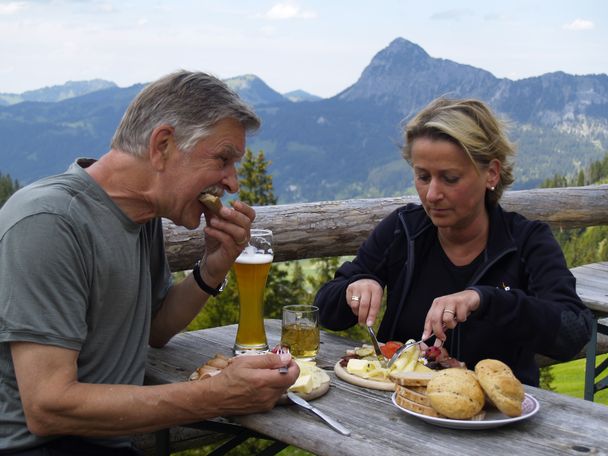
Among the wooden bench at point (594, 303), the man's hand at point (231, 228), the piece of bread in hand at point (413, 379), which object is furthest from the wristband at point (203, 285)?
the wooden bench at point (594, 303)

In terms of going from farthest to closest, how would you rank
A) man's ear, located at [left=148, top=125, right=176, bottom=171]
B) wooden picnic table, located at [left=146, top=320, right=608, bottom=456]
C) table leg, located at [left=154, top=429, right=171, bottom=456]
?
table leg, located at [left=154, top=429, right=171, bottom=456] < man's ear, located at [left=148, top=125, right=176, bottom=171] < wooden picnic table, located at [left=146, top=320, right=608, bottom=456]

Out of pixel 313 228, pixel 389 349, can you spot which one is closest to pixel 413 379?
pixel 389 349

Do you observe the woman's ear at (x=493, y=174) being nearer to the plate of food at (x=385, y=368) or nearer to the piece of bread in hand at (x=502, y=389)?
the plate of food at (x=385, y=368)

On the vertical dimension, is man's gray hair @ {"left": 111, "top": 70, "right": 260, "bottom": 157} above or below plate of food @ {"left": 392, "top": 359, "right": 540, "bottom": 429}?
above

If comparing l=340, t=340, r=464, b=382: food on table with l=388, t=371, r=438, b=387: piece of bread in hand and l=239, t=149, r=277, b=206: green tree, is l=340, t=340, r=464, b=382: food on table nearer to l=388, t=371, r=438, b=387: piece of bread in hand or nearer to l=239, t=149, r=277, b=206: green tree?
l=388, t=371, r=438, b=387: piece of bread in hand

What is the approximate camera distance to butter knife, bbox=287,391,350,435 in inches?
68.7

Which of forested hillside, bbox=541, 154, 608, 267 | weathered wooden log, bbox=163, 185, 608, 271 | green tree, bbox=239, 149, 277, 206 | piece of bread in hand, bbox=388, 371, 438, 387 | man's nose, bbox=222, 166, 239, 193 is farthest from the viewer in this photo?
forested hillside, bbox=541, 154, 608, 267

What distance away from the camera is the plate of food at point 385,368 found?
206 centimetres

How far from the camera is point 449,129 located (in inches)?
101

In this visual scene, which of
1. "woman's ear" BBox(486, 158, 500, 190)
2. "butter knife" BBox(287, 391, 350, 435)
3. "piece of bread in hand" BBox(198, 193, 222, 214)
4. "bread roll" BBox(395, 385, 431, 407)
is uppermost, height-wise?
"woman's ear" BBox(486, 158, 500, 190)

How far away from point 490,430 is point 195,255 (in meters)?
2.44

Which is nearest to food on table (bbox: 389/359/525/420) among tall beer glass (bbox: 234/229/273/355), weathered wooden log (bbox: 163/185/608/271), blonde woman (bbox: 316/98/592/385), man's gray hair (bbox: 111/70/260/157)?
blonde woman (bbox: 316/98/592/385)

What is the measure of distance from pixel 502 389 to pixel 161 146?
109cm

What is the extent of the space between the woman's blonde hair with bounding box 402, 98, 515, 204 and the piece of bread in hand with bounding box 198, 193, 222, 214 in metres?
0.81
